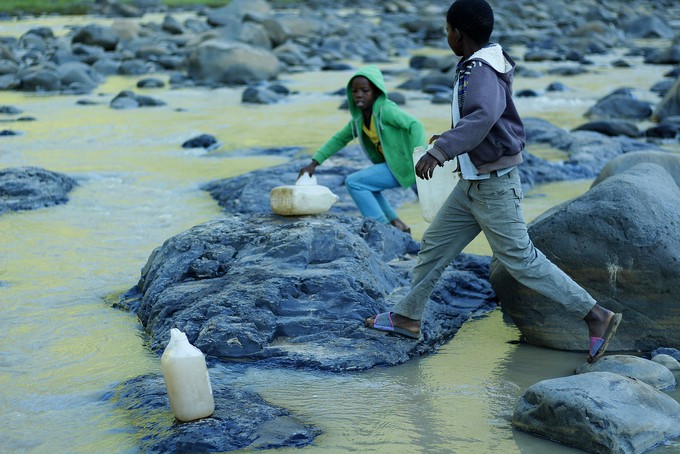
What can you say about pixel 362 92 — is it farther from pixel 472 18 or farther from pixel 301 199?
pixel 472 18

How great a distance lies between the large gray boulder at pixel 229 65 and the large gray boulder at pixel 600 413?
14.1 metres

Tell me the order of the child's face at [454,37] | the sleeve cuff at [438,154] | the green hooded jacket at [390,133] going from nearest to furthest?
the sleeve cuff at [438,154], the child's face at [454,37], the green hooded jacket at [390,133]

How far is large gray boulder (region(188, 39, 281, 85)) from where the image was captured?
17.1 m

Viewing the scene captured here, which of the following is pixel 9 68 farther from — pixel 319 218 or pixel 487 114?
pixel 487 114

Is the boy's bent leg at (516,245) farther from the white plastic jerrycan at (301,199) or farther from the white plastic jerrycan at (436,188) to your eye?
the white plastic jerrycan at (301,199)

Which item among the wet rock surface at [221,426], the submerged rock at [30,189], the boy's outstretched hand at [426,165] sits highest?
the boy's outstretched hand at [426,165]

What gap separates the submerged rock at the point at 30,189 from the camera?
299 inches

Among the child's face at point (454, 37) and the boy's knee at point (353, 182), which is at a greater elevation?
the child's face at point (454, 37)

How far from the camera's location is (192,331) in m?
4.45

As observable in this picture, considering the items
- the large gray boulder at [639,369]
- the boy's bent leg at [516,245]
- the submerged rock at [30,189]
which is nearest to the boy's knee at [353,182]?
the boy's bent leg at [516,245]

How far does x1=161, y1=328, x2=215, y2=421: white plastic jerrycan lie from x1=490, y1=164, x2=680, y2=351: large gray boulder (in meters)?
1.83

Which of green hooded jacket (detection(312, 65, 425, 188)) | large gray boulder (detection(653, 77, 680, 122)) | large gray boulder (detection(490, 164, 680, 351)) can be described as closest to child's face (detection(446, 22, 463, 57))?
large gray boulder (detection(490, 164, 680, 351))

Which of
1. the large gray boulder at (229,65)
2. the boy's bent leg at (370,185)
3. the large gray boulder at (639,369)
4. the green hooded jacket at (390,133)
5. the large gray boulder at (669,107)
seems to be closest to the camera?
the large gray boulder at (639,369)

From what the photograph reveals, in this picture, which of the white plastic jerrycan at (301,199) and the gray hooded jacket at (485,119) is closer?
the gray hooded jacket at (485,119)
